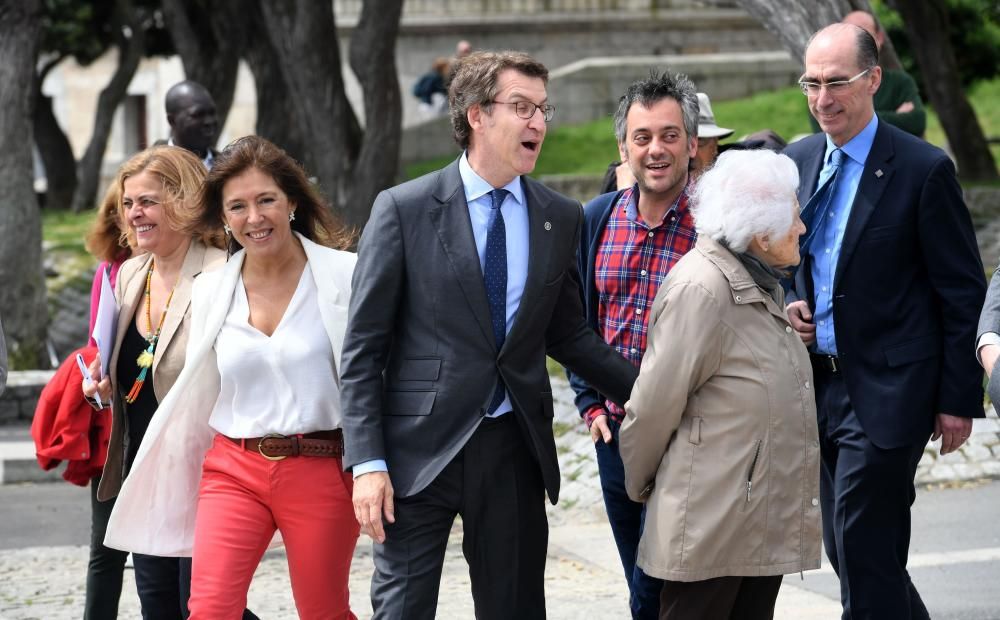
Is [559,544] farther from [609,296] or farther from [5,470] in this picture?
[5,470]

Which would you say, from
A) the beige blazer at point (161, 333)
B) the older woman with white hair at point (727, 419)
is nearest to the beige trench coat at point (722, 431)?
the older woman with white hair at point (727, 419)

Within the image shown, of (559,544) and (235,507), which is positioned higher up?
(235,507)

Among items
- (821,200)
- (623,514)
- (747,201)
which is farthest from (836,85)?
(623,514)

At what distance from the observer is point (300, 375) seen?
4773 mm

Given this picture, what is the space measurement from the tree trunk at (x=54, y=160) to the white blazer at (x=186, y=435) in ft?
82.7

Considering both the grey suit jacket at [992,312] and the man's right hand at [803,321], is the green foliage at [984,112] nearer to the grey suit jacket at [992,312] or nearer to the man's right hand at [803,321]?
the man's right hand at [803,321]

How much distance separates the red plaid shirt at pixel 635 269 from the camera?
16.9ft

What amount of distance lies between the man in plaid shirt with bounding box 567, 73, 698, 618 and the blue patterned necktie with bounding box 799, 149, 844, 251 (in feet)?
1.39

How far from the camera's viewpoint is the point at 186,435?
505cm

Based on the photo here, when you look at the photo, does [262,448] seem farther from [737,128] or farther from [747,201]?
[737,128]

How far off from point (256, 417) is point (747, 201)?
161cm

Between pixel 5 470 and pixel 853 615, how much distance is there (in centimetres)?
706

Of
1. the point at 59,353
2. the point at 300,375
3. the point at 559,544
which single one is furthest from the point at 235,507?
the point at 59,353

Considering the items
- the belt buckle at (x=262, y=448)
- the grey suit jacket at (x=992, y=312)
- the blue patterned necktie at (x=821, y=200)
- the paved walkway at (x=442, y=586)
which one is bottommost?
→ the paved walkway at (x=442, y=586)
